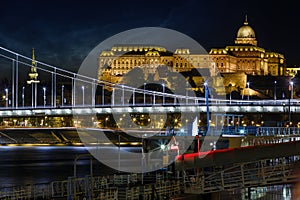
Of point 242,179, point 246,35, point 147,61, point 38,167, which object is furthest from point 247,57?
point 242,179

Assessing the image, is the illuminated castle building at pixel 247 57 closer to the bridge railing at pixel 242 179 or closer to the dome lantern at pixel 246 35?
the dome lantern at pixel 246 35

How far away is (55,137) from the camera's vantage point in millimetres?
75375

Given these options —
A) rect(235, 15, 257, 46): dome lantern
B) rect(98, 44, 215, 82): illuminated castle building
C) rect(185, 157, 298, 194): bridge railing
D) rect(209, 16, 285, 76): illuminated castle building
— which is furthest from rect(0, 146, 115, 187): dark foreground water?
rect(235, 15, 257, 46): dome lantern

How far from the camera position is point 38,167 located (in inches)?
1726

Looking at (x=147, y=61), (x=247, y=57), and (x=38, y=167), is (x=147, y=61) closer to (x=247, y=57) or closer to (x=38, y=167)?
(x=247, y=57)

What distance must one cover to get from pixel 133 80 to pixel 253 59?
3124 cm

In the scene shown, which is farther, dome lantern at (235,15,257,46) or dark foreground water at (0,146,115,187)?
dome lantern at (235,15,257,46)

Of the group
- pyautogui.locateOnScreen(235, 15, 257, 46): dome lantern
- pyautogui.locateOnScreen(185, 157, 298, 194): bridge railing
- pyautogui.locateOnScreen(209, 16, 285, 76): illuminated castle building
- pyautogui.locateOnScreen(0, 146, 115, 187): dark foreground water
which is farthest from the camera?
pyautogui.locateOnScreen(235, 15, 257, 46): dome lantern

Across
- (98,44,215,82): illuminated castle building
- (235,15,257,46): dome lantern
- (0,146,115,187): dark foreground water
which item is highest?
(235,15,257,46): dome lantern

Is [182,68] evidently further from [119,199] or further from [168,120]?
[119,199]

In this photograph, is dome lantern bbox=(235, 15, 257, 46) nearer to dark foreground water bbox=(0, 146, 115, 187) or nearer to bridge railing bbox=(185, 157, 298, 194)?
dark foreground water bbox=(0, 146, 115, 187)

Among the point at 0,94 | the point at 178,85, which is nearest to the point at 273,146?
the point at 0,94

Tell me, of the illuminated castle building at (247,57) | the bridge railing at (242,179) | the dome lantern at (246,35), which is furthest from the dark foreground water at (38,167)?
the dome lantern at (246,35)

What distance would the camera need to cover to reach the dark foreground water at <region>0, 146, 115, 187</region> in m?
36.0
